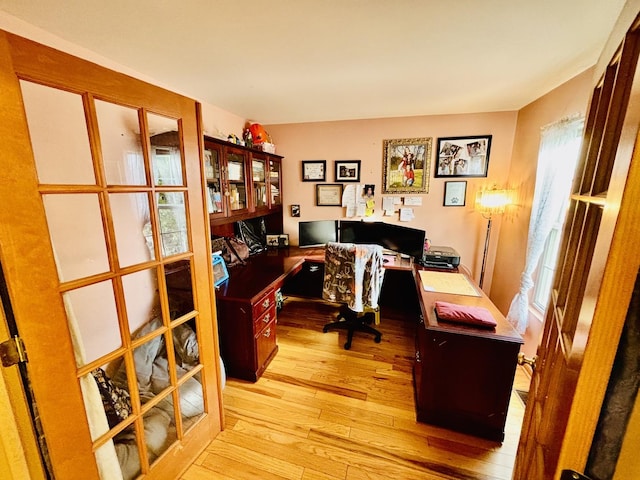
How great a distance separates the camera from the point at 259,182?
2809 mm

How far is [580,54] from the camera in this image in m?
1.53

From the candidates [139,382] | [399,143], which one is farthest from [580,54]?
[139,382]

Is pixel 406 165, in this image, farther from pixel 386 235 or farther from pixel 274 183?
pixel 274 183

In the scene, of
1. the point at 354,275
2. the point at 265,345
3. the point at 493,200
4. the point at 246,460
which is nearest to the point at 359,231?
the point at 354,275

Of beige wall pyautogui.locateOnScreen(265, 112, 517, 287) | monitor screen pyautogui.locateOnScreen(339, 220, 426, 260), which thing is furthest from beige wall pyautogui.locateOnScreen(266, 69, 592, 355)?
monitor screen pyautogui.locateOnScreen(339, 220, 426, 260)

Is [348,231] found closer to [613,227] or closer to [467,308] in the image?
[467,308]

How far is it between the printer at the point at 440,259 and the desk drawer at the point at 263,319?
1.62 metres

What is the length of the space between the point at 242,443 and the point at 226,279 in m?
1.13

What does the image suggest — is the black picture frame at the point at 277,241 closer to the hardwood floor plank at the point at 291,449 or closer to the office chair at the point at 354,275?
the office chair at the point at 354,275

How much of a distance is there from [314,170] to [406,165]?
1140 mm

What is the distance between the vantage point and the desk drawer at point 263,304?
1.85 m

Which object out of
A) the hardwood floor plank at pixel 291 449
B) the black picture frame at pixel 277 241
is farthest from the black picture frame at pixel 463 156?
the hardwood floor plank at pixel 291 449

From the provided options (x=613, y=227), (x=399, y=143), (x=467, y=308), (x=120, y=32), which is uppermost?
(x=120, y=32)

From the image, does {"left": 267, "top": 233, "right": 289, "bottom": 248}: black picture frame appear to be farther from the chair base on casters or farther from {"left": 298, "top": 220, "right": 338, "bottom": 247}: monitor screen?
the chair base on casters
